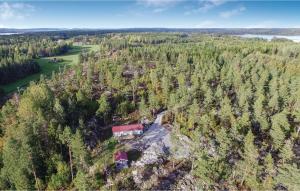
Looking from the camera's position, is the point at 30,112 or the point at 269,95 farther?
the point at 269,95

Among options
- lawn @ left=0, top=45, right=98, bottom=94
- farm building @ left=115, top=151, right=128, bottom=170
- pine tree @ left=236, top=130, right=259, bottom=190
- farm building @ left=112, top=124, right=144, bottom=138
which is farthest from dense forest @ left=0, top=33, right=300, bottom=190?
lawn @ left=0, top=45, right=98, bottom=94

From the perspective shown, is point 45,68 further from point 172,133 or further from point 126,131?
point 172,133

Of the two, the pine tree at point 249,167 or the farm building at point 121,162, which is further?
the farm building at point 121,162

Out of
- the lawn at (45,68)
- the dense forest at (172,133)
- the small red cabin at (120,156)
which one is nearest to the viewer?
the dense forest at (172,133)

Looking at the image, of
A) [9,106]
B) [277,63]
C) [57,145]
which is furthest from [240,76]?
[9,106]

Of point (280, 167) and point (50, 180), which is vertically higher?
point (280, 167)

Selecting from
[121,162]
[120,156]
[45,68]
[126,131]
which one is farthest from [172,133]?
[45,68]

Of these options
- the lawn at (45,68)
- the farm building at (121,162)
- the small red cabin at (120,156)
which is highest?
the lawn at (45,68)

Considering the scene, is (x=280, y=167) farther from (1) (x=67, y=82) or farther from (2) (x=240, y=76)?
(1) (x=67, y=82)

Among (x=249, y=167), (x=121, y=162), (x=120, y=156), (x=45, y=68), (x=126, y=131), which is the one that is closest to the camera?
(x=249, y=167)

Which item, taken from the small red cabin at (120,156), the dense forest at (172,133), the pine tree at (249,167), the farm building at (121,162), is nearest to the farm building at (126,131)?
the dense forest at (172,133)

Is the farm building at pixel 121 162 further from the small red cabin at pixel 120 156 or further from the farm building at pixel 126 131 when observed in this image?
the farm building at pixel 126 131
